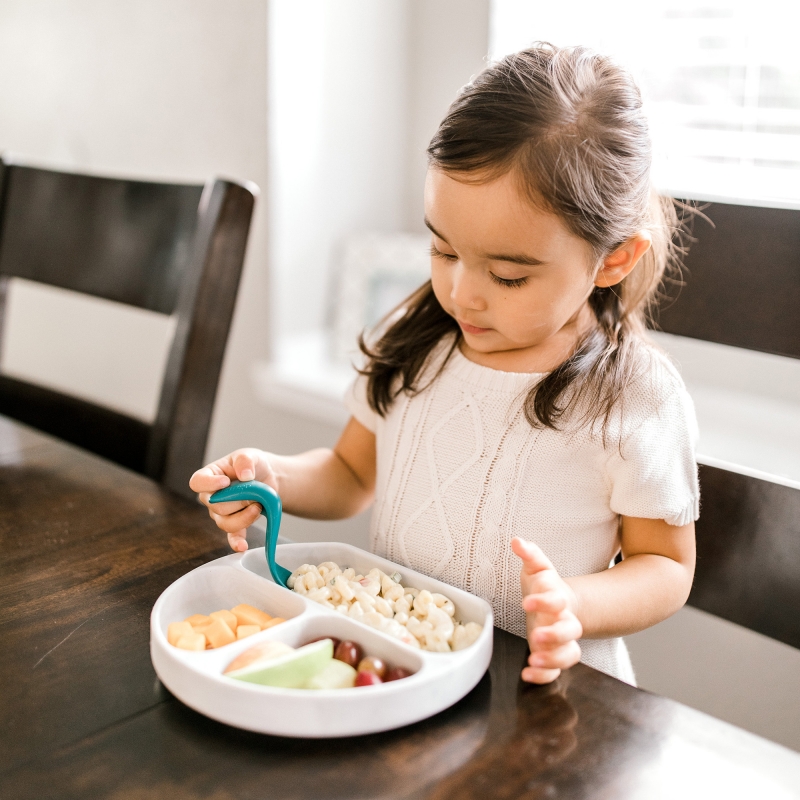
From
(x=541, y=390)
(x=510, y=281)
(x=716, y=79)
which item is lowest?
(x=541, y=390)

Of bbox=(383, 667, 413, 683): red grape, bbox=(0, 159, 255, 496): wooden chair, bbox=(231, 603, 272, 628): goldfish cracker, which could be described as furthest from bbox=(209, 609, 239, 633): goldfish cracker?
bbox=(0, 159, 255, 496): wooden chair

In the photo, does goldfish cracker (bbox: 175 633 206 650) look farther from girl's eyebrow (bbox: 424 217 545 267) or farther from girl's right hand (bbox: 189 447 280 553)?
girl's eyebrow (bbox: 424 217 545 267)

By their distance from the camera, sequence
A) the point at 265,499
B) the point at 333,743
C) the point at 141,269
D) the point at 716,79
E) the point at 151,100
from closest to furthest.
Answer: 1. the point at 333,743
2. the point at 265,499
3. the point at 141,269
4. the point at 716,79
5. the point at 151,100

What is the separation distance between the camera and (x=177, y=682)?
1.75ft

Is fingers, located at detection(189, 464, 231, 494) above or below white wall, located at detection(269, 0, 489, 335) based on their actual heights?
below

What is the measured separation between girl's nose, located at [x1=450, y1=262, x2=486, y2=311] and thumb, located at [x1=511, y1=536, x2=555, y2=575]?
238mm

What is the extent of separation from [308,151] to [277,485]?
3.35ft

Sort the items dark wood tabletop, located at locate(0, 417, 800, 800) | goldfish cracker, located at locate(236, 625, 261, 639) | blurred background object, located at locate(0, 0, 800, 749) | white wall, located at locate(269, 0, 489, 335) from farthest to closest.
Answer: white wall, located at locate(269, 0, 489, 335) → blurred background object, located at locate(0, 0, 800, 749) → goldfish cracker, located at locate(236, 625, 261, 639) → dark wood tabletop, located at locate(0, 417, 800, 800)

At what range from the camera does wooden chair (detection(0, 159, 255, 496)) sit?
3.22ft

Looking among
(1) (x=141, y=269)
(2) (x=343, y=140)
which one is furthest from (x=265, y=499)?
(2) (x=343, y=140)

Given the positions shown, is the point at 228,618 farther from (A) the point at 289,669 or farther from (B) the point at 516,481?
(B) the point at 516,481

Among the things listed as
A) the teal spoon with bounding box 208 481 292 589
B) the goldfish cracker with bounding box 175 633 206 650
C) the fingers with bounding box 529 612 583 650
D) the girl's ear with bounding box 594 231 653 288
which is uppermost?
the girl's ear with bounding box 594 231 653 288

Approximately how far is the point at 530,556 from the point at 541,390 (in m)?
0.25

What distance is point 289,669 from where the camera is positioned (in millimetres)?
534
